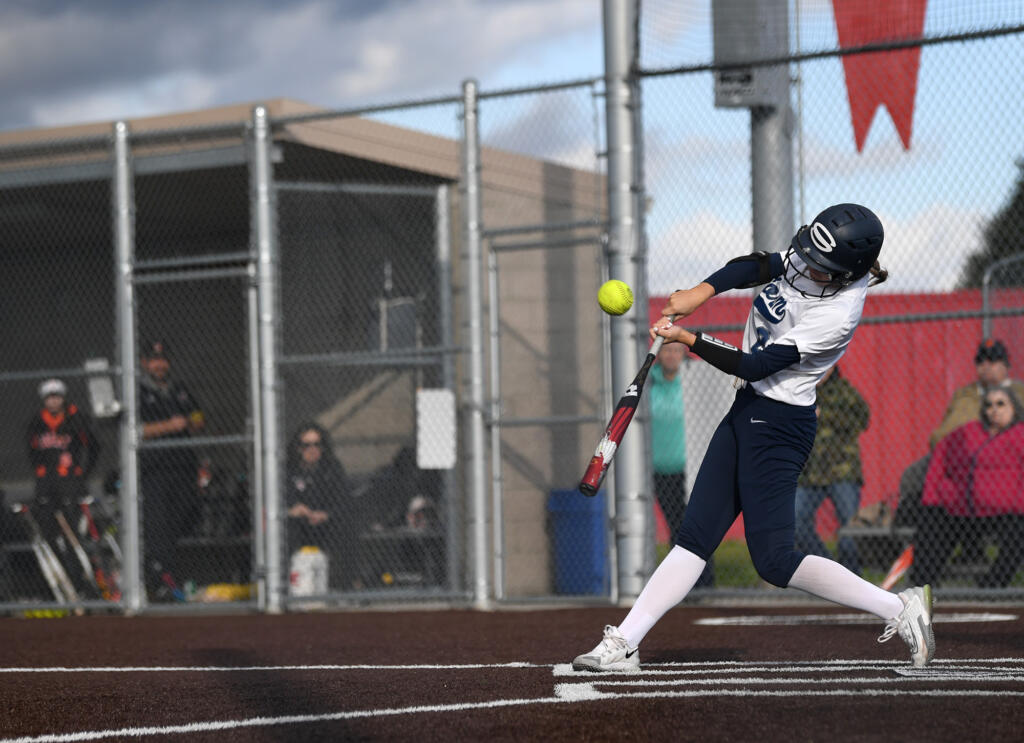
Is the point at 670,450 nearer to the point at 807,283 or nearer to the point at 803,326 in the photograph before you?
the point at 807,283

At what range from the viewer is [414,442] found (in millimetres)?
12789

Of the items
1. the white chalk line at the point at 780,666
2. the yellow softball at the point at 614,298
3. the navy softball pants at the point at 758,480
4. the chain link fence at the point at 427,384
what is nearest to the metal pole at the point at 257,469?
the chain link fence at the point at 427,384

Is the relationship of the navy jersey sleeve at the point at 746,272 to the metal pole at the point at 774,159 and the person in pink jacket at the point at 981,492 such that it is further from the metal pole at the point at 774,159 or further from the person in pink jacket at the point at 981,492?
the person in pink jacket at the point at 981,492

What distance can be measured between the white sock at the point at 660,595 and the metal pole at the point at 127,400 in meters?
6.79

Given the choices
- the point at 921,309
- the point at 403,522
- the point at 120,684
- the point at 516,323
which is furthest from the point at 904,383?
the point at 120,684

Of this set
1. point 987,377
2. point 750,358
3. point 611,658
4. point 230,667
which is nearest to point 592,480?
point 750,358

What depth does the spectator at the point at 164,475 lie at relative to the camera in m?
12.1

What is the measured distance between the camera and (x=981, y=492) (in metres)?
10.2

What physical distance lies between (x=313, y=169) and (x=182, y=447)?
2688mm

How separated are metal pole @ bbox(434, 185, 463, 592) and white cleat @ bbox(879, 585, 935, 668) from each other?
19.6ft

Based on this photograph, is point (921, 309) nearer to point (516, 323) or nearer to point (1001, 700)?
point (516, 323)

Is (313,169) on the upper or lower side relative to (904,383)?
upper

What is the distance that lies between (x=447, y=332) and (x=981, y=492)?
4406mm

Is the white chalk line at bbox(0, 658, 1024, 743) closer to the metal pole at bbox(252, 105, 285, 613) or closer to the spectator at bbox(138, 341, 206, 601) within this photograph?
the metal pole at bbox(252, 105, 285, 613)
